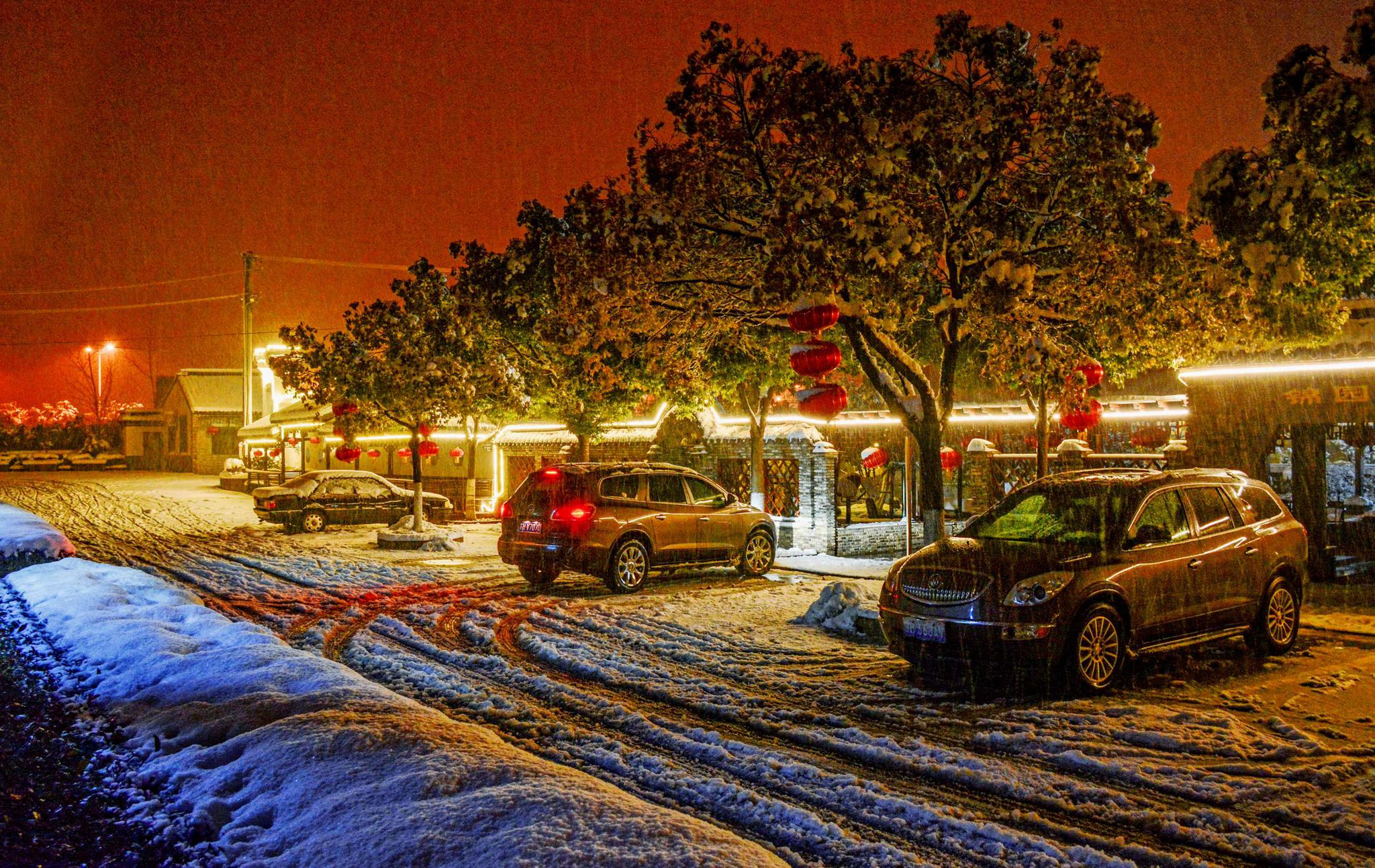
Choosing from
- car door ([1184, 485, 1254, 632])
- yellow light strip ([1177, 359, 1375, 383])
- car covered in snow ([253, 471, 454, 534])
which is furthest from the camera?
car covered in snow ([253, 471, 454, 534])

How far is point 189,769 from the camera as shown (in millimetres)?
5301

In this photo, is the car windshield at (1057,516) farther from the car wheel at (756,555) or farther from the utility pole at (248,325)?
the utility pole at (248,325)

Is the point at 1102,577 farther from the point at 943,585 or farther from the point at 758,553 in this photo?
the point at 758,553

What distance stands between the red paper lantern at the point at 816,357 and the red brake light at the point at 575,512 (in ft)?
16.2

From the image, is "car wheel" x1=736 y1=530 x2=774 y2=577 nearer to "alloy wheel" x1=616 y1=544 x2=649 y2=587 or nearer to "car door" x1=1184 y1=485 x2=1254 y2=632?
"alloy wheel" x1=616 y1=544 x2=649 y2=587

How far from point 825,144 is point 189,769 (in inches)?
297

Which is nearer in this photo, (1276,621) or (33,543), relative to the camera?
(1276,621)

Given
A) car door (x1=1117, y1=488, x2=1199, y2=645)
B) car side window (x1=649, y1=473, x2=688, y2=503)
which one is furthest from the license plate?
car side window (x1=649, y1=473, x2=688, y2=503)

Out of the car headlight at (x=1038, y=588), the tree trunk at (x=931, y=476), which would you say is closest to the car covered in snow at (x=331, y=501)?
the tree trunk at (x=931, y=476)

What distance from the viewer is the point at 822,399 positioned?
383 inches

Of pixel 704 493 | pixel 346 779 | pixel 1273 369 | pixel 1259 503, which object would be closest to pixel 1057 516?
pixel 1259 503

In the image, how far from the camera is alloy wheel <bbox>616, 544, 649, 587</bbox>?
13258 millimetres

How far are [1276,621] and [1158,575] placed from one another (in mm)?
2179

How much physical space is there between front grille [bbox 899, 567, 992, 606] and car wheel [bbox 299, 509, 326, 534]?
1864 centimetres
